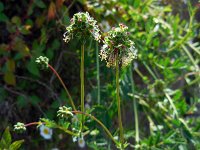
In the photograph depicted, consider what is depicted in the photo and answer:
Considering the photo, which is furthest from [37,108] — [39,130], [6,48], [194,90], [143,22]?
[194,90]

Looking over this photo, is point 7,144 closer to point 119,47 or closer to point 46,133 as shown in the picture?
point 119,47

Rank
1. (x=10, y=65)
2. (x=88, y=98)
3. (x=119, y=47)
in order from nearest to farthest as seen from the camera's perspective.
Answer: (x=119, y=47) → (x=10, y=65) → (x=88, y=98)

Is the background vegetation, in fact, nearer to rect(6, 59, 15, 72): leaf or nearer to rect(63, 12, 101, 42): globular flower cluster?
rect(6, 59, 15, 72): leaf

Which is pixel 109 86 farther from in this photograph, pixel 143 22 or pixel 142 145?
pixel 143 22

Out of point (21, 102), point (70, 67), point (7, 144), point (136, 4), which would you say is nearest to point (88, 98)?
point (70, 67)

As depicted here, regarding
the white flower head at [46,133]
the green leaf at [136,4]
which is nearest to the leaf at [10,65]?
the white flower head at [46,133]

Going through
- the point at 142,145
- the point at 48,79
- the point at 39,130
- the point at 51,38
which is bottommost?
the point at 142,145

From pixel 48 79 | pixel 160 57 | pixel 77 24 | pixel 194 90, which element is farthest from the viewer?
pixel 194 90

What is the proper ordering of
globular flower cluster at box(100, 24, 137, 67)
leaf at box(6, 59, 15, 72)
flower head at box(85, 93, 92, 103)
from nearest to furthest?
globular flower cluster at box(100, 24, 137, 67) → leaf at box(6, 59, 15, 72) → flower head at box(85, 93, 92, 103)

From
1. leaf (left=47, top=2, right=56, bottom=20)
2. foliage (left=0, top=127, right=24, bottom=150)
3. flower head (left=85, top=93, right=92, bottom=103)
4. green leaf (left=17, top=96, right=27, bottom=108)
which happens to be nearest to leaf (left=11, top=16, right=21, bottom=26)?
leaf (left=47, top=2, right=56, bottom=20)
